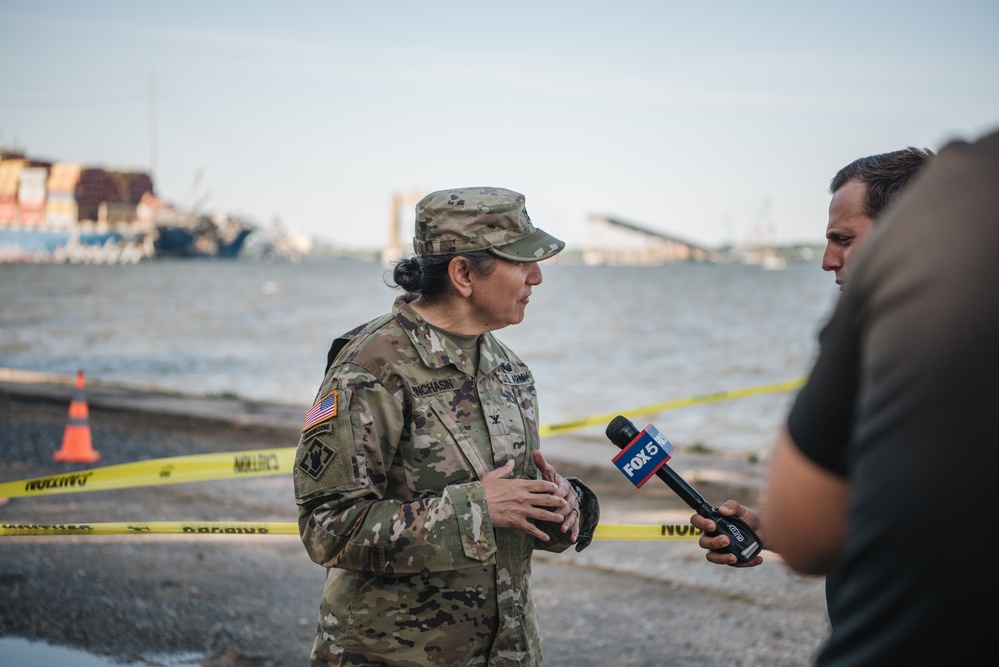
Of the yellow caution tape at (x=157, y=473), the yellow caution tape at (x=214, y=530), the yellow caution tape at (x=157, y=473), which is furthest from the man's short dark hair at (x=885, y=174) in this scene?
the yellow caution tape at (x=157, y=473)

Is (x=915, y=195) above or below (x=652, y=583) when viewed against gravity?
above

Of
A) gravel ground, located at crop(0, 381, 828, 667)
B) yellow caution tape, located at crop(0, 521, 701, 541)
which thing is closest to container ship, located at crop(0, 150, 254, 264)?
gravel ground, located at crop(0, 381, 828, 667)

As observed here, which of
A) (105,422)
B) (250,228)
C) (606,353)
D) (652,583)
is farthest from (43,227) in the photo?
(652,583)

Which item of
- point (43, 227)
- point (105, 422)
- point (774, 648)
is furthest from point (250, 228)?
point (774, 648)

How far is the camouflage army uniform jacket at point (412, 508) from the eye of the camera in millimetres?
2408

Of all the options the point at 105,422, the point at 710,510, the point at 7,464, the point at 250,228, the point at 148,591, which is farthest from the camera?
the point at 250,228

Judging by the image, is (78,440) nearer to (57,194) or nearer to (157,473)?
(157,473)

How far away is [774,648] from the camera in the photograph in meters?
4.80

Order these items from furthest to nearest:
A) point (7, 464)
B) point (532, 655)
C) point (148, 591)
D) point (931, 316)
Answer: point (7, 464) → point (148, 591) → point (532, 655) → point (931, 316)

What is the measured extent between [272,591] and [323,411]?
11.3 ft

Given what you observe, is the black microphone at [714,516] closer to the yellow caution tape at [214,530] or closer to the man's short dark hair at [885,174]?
the man's short dark hair at [885,174]

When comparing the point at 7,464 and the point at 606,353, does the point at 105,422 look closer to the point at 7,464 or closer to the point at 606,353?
the point at 7,464

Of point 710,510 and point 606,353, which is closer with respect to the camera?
point 710,510

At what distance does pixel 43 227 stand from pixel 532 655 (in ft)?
415
